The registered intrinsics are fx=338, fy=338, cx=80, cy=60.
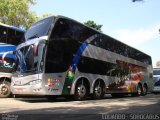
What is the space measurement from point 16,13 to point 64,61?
22686mm

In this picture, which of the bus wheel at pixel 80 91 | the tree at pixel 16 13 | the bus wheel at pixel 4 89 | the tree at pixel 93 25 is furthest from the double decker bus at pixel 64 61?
the tree at pixel 93 25

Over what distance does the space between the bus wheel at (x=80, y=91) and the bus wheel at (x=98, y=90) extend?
1060 mm

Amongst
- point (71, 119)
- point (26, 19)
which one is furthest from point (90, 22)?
point (71, 119)

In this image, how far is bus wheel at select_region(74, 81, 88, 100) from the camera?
15914 mm

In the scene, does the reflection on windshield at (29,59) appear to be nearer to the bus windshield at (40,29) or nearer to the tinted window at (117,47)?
the bus windshield at (40,29)

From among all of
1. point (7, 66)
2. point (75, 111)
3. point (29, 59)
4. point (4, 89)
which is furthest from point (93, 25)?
point (75, 111)

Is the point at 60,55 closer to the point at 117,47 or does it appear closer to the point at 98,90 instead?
the point at 98,90

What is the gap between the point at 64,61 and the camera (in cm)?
1513

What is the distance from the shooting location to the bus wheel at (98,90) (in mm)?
17500

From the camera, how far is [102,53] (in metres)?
18.5

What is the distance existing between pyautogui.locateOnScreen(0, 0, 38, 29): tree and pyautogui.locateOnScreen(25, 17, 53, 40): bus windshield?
821 inches

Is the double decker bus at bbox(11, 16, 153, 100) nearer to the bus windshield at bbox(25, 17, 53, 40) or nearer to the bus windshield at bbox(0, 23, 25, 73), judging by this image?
the bus windshield at bbox(25, 17, 53, 40)

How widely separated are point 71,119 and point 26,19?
101 ft

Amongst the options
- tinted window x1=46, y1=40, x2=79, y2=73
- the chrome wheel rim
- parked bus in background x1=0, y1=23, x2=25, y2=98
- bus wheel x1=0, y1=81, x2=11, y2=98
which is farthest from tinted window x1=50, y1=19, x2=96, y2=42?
bus wheel x1=0, y1=81, x2=11, y2=98
